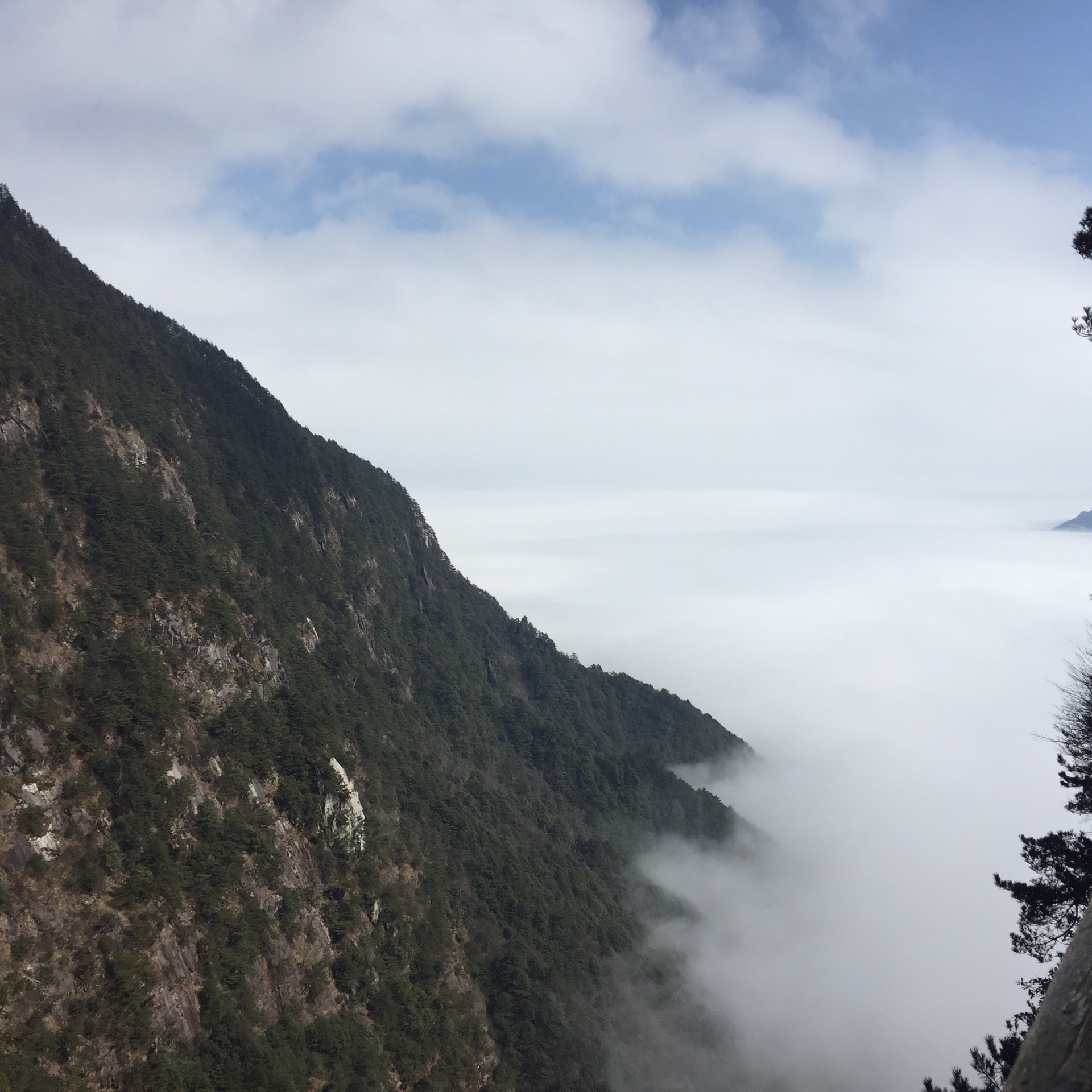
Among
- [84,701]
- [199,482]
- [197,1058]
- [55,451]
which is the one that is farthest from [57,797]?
[199,482]

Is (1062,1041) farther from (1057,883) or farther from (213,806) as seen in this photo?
(213,806)

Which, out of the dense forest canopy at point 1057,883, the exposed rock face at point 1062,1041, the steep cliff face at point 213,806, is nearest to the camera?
the exposed rock face at point 1062,1041

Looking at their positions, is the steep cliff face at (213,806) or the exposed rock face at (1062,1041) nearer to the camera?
the exposed rock face at (1062,1041)

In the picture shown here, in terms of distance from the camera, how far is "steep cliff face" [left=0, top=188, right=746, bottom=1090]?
70.7 m

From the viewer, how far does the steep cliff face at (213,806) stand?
70.7 meters

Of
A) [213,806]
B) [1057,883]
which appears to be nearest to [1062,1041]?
[1057,883]

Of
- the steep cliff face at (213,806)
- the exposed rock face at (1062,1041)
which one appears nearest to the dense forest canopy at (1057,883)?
the exposed rock face at (1062,1041)

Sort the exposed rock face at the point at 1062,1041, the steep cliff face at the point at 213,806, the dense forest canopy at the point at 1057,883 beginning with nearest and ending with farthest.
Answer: the exposed rock face at the point at 1062,1041 → the dense forest canopy at the point at 1057,883 → the steep cliff face at the point at 213,806

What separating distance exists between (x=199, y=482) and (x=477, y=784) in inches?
3320

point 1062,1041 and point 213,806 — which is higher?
point 1062,1041

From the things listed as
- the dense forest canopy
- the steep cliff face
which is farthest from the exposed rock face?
the steep cliff face

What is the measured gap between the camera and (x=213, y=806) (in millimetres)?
91250

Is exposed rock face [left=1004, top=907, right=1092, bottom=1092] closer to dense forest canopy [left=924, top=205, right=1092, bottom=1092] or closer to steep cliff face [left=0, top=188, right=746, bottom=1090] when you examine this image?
dense forest canopy [left=924, top=205, right=1092, bottom=1092]

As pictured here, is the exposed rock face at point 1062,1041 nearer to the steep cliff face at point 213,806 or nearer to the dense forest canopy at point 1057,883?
the dense forest canopy at point 1057,883
